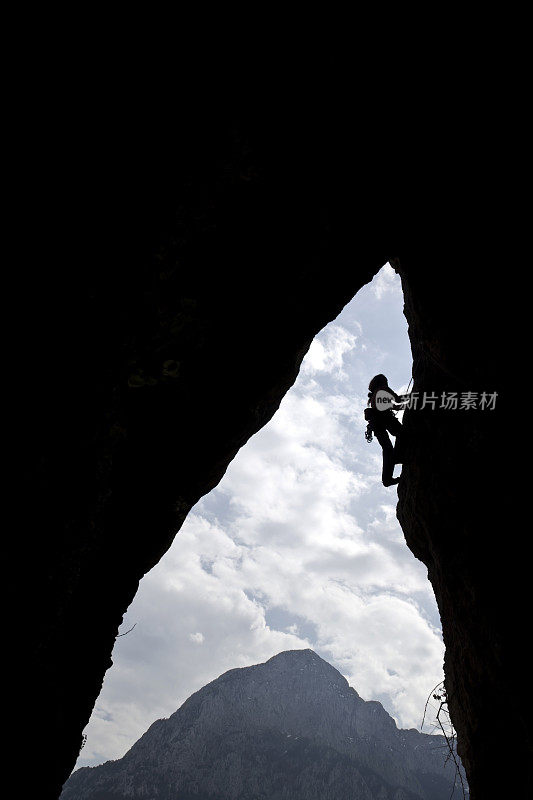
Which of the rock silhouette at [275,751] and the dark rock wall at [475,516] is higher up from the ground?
the dark rock wall at [475,516]

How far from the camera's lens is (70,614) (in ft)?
16.0

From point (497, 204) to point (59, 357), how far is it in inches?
302

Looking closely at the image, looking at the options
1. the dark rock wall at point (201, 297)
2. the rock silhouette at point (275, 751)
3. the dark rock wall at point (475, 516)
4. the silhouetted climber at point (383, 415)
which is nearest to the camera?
the dark rock wall at point (201, 297)

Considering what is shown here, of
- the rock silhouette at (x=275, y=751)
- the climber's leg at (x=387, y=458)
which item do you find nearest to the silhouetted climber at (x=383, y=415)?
the climber's leg at (x=387, y=458)

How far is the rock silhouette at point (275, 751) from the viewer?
335ft

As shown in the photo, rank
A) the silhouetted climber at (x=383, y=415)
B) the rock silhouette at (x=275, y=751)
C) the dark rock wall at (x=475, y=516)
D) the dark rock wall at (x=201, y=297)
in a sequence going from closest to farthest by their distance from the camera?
the dark rock wall at (x=201, y=297) < the dark rock wall at (x=475, y=516) < the silhouetted climber at (x=383, y=415) < the rock silhouette at (x=275, y=751)

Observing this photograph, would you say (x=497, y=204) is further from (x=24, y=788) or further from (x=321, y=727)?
(x=321, y=727)

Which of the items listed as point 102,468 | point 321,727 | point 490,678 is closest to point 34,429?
point 102,468

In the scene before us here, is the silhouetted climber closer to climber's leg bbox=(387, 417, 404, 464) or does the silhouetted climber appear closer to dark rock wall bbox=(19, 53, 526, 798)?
climber's leg bbox=(387, 417, 404, 464)

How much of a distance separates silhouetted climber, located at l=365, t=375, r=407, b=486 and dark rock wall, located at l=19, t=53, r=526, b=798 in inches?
Answer: 47.4

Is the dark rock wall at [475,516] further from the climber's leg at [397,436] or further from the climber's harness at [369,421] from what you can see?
the climber's harness at [369,421]

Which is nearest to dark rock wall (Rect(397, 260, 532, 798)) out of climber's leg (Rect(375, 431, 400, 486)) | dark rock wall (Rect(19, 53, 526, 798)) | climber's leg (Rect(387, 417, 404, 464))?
dark rock wall (Rect(19, 53, 526, 798))

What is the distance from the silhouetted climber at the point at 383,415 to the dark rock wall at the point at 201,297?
3.95 feet

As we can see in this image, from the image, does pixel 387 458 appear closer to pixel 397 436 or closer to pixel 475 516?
pixel 397 436
